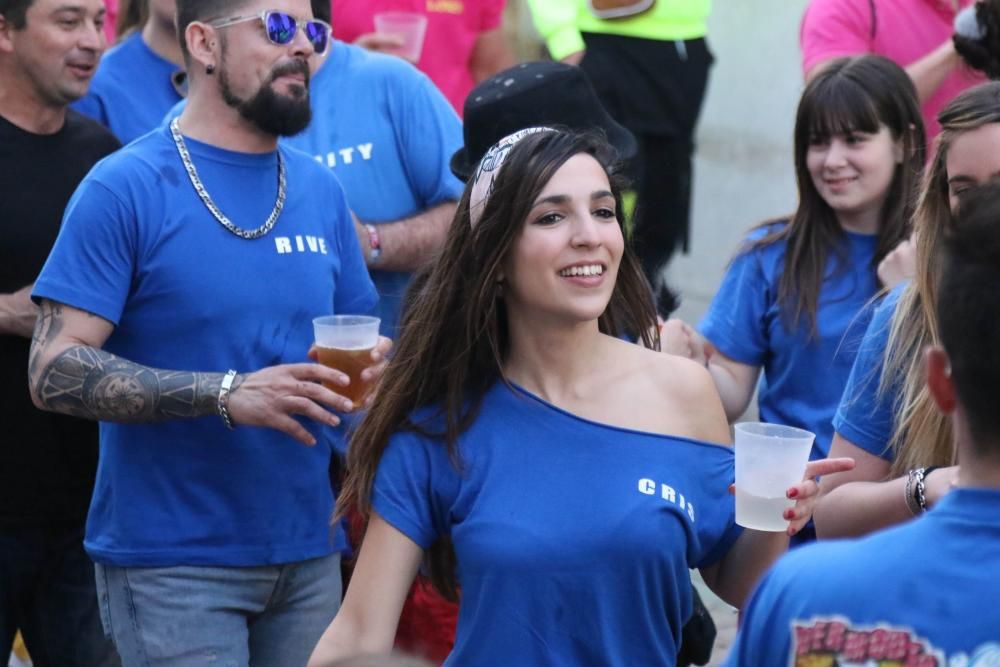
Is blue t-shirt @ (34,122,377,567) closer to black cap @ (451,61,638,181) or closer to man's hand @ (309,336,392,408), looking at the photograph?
man's hand @ (309,336,392,408)

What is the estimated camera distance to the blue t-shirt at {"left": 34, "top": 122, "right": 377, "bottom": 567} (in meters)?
3.93

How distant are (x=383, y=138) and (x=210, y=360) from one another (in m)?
1.17

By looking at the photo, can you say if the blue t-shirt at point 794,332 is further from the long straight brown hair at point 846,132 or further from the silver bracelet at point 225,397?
the silver bracelet at point 225,397

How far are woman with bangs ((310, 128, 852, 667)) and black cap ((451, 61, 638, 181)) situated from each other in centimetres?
95

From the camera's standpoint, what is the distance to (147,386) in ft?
12.6

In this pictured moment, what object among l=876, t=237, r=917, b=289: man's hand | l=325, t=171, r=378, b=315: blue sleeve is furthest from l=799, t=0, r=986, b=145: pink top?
l=325, t=171, r=378, b=315: blue sleeve

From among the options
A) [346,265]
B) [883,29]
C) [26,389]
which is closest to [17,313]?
[26,389]

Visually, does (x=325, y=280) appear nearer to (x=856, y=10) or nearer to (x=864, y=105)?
(x=864, y=105)

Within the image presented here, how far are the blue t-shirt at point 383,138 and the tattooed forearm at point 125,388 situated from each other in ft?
3.81

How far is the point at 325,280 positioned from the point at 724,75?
233 inches

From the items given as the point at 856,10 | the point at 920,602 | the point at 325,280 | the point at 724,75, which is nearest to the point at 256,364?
the point at 325,280

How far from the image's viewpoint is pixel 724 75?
9680 millimetres

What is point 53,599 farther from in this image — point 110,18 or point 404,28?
point 110,18

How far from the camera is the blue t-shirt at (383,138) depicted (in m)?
4.93
